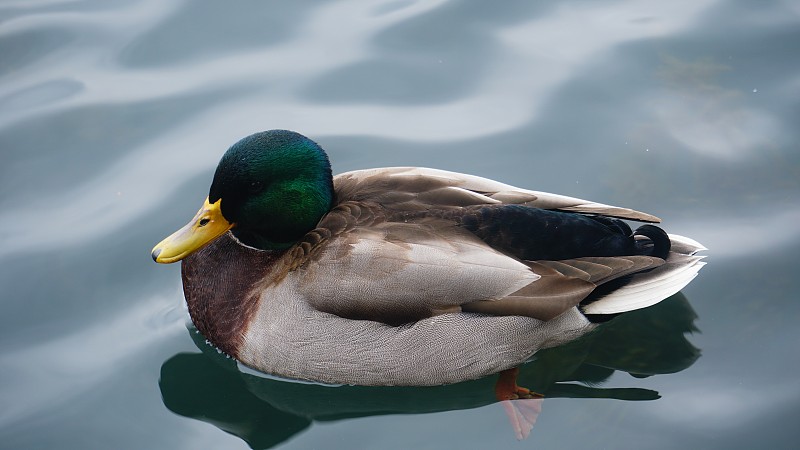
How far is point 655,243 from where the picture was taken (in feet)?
19.0

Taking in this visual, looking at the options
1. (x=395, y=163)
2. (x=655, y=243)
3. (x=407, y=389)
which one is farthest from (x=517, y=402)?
(x=395, y=163)

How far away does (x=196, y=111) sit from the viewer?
7.90 meters

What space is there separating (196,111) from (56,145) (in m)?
1.09

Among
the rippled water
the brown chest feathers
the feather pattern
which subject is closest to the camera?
the feather pattern

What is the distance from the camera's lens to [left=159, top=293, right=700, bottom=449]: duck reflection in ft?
18.5

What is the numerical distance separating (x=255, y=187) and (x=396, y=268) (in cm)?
99

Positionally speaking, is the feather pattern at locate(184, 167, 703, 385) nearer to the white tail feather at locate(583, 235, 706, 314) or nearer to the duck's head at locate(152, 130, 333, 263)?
the white tail feather at locate(583, 235, 706, 314)

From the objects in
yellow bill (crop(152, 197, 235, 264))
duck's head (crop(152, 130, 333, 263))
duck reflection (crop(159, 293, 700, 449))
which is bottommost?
duck reflection (crop(159, 293, 700, 449))

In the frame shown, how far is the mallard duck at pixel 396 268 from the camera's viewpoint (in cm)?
539

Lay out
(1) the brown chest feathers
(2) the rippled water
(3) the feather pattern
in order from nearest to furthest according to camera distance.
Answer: (3) the feather pattern
(2) the rippled water
(1) the brown chest feathers

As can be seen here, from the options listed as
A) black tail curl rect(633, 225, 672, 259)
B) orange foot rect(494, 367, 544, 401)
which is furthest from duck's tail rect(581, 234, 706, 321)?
orange foot rect(494, 367, 544, 401)

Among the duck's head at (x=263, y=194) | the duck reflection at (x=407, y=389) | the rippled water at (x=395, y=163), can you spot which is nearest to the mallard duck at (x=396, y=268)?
the duck's head at (x=263, y=194)

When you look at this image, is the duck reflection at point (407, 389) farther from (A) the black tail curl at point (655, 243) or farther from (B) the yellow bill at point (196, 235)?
(B) the yellow bill at point (196, 235)

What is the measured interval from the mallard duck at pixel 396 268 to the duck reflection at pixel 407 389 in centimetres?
12
